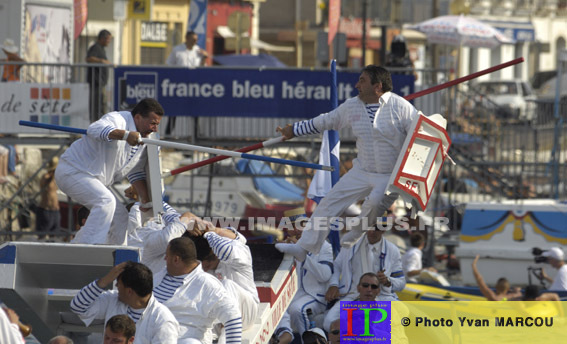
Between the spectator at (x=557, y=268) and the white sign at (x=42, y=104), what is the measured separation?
630 centimetres

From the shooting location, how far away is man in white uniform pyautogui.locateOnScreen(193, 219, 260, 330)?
8789 millimetres

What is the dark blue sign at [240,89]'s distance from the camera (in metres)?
16.3

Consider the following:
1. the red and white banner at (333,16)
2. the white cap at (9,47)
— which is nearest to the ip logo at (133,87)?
the white cap at (9,47)

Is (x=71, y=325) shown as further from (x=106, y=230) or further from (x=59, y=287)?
(x=106, y=230)

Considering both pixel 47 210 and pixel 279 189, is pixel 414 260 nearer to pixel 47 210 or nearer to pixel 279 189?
pixel 47 210

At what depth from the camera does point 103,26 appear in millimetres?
32094

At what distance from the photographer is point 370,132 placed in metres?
10.4

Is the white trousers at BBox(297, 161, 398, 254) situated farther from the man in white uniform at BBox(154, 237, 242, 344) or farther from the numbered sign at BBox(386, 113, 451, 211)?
the man in white uniform at BBox(154, 237, 242, 344)

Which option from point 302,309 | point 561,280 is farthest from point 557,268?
point 302,309

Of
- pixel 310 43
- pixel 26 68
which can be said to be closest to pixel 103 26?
pixel 26 68

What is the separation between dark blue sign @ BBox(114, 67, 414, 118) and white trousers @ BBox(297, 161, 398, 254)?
5.48 meters

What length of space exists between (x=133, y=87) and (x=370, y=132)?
6550 millimetres

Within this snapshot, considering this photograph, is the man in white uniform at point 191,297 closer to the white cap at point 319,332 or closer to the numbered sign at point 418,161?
the numbered sign at point 418,161

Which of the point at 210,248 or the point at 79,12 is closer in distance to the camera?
the point at 210,248
